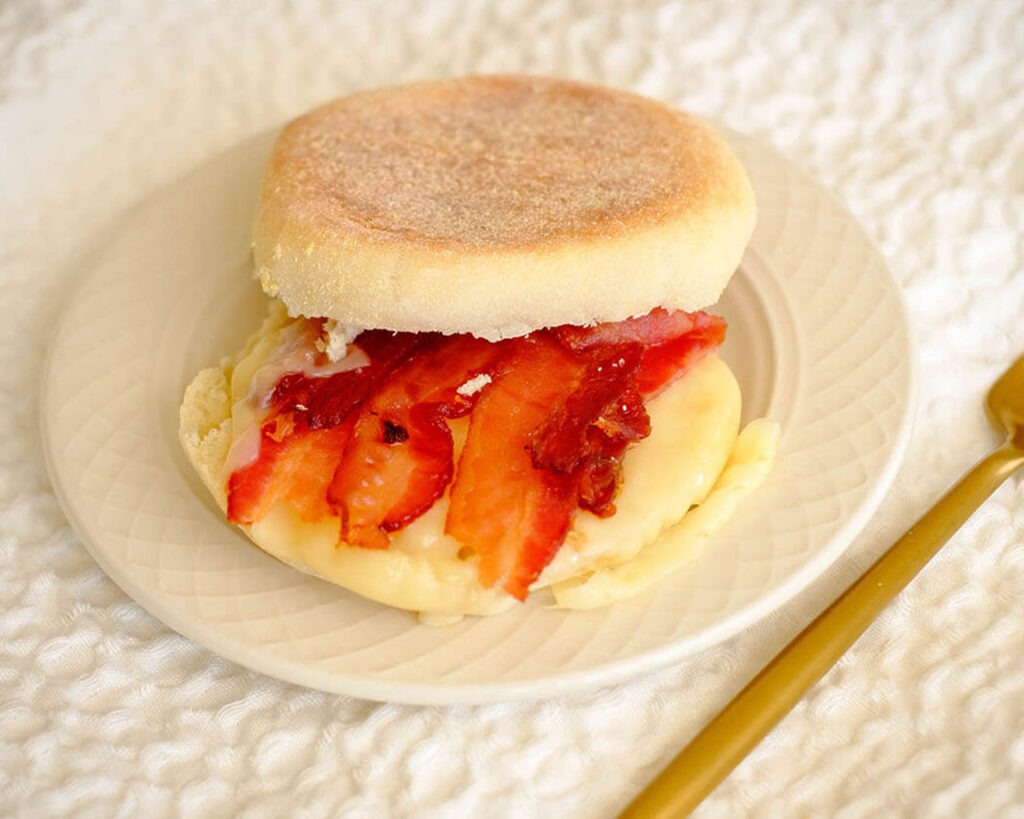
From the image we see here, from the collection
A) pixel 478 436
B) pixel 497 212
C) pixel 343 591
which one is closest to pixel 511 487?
pixel 478 436

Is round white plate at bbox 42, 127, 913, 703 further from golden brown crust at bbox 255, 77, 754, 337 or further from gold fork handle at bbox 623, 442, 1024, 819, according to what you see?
golden brown crust at bbox 255, 77, 754, 337

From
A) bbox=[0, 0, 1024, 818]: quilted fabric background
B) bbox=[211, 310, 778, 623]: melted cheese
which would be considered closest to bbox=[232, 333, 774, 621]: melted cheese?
bbox=[211, 310, 778, 623]: melted cheese

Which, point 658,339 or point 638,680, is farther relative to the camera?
point 658,339

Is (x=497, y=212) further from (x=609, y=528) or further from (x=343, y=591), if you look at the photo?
(x=343, y=591)

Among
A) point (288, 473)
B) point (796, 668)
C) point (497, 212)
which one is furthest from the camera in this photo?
point (497, 212)

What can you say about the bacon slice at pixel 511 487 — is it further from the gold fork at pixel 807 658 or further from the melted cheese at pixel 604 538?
the gold fork at pixel 807 658

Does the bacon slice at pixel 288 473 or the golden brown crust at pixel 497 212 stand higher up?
the golden brown crust at pixel 497 212

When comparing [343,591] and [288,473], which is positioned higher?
[288,473]

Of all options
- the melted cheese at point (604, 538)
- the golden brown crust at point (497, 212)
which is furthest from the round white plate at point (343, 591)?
the golden brown crust at point (497, 212)
